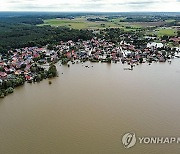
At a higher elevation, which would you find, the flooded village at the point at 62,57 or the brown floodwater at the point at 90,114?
the flooded village at the point at 62,57

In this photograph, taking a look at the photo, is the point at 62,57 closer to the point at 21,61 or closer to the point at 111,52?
the point at 21,61

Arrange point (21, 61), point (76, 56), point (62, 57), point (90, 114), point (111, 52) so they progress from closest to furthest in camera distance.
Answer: point (90, 114) → point (21, 61) → point (62, 57) → point (76, 56) → point (111, 52)

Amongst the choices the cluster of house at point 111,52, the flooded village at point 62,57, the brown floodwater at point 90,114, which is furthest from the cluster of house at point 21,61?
the brown floodwater at point 90,114

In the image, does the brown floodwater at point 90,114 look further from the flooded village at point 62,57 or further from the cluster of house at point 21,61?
the cluster of house at point 21,61

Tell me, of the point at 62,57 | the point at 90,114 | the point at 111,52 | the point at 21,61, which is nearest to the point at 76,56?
the point at 62,57

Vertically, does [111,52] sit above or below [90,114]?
above

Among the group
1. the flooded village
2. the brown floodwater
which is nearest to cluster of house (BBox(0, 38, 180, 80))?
the flooded village

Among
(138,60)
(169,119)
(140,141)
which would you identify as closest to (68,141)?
(140,141)
